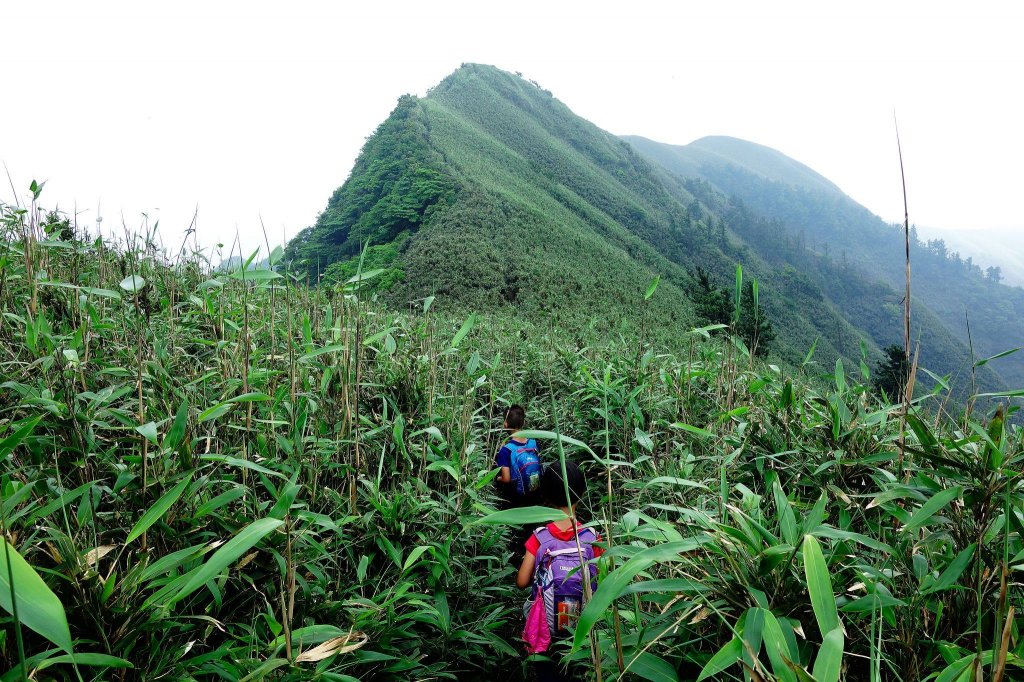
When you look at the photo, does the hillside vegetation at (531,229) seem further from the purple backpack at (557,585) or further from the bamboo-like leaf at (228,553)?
the bamboo-like leaf at (228,553)

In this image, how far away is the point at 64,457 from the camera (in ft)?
4.65

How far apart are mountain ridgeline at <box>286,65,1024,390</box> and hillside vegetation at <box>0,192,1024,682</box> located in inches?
18.6

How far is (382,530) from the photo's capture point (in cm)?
178

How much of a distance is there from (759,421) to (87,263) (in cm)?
364

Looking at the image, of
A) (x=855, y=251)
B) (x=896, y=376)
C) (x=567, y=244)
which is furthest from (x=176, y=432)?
(x=855, y=251)

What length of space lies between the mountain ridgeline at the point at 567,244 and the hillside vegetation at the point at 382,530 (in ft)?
1.55

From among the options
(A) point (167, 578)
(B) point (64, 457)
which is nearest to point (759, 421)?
(A) point (167, 578)

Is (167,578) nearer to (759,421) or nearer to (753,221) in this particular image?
(759,421)

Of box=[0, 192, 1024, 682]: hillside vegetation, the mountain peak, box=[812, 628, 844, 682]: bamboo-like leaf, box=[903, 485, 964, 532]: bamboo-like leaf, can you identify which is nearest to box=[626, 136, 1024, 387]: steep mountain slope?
the mountain peak

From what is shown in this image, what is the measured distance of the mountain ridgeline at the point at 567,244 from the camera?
23.7 meters

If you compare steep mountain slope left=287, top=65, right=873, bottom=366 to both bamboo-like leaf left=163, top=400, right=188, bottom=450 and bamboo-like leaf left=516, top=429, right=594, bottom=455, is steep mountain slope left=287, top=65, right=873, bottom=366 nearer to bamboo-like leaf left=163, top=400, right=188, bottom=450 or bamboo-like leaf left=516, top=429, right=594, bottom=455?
bamboo-like leaf left=163, top=400, right=188, bottom=450

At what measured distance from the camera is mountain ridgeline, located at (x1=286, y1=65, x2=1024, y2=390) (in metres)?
23.7

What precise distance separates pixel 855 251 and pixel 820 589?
437ft

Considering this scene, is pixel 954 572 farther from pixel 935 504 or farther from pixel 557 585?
pixel 557 585
